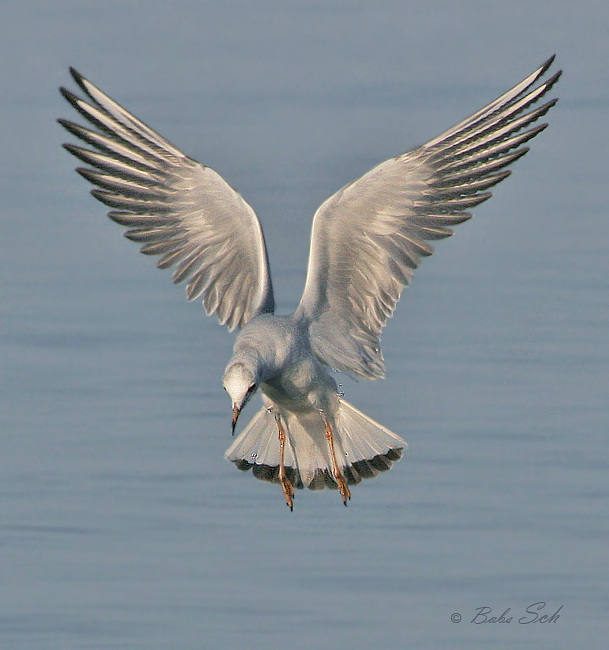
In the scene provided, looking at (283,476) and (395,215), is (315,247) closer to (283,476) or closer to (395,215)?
(395,215)

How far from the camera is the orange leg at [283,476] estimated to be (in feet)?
38.0

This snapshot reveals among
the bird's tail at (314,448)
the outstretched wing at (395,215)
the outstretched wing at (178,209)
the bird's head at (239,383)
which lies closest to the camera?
the bird's head at (239,383)

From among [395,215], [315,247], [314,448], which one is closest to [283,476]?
[314,448]

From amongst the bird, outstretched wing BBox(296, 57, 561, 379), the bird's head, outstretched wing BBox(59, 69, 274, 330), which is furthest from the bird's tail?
the bird's head

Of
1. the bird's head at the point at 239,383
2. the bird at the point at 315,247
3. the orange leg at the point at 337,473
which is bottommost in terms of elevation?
the orange leg at the point at 337,473

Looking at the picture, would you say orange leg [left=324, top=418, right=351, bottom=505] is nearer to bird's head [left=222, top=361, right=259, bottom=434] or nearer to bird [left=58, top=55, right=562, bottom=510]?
bird [left=58, top=55, right=562, bottom=510]

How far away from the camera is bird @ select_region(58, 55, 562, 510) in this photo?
11.1 m

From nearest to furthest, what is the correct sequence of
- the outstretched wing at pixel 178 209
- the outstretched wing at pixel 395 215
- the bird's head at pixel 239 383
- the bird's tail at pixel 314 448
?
the bird's head at pixel 239 383 → the outstretched wing at pixel 395 215 → the outstretched wing at pixel 178 209 → the bird's tail at pixel 314 448

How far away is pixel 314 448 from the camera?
39.1 feet

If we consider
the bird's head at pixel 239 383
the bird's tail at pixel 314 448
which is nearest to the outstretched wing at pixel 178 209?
the bird's tail at pixel 314 448

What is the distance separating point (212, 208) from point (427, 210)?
1.57 meters

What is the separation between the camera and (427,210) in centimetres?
1127

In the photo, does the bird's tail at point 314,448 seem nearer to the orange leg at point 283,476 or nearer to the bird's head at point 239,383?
the orange leg at point 283,476

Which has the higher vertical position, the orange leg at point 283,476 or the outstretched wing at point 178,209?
the outstretched wing at point 178,209
